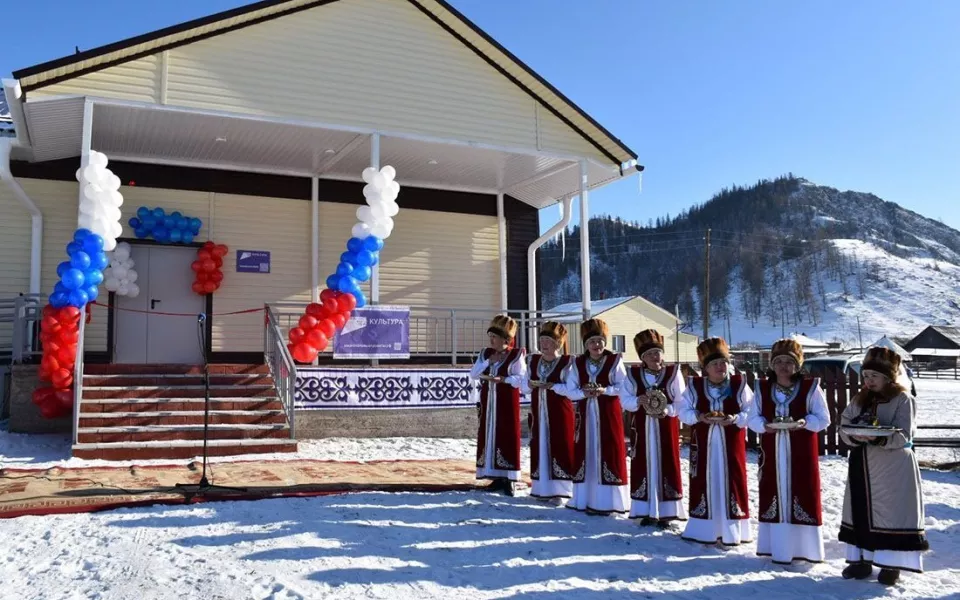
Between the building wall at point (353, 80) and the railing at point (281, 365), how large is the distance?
9.78 feet

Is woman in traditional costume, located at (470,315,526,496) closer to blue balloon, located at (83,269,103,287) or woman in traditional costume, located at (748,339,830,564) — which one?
woman in traditional costume, located at (748,339,830,564)

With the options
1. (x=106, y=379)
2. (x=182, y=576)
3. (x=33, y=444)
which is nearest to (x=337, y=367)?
(x=106, y=379)

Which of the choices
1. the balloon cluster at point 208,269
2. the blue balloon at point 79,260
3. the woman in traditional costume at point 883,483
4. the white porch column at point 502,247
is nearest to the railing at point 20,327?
the blue balloon at point 79,260

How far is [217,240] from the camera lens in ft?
40.5

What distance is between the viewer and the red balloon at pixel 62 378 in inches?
353

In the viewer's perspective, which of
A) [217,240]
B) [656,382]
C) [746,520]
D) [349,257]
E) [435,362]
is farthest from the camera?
[435,362]

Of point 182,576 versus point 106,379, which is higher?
point 106,379

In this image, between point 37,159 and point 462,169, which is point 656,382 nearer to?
point 462,169

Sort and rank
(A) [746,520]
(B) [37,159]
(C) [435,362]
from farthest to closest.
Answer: (C) [435,362], (B) [37,159], (A) [746,520]

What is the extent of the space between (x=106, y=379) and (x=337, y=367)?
2.93 m

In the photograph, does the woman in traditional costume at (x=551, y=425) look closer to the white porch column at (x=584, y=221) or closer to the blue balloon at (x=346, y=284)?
the blue balloon at (x=346, y=284)

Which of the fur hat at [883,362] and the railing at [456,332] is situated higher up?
the railing at [456,332]

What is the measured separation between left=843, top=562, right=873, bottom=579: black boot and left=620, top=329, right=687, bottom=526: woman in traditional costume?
1.35 m

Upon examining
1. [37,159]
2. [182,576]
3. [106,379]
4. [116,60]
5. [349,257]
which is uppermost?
[116,60]
